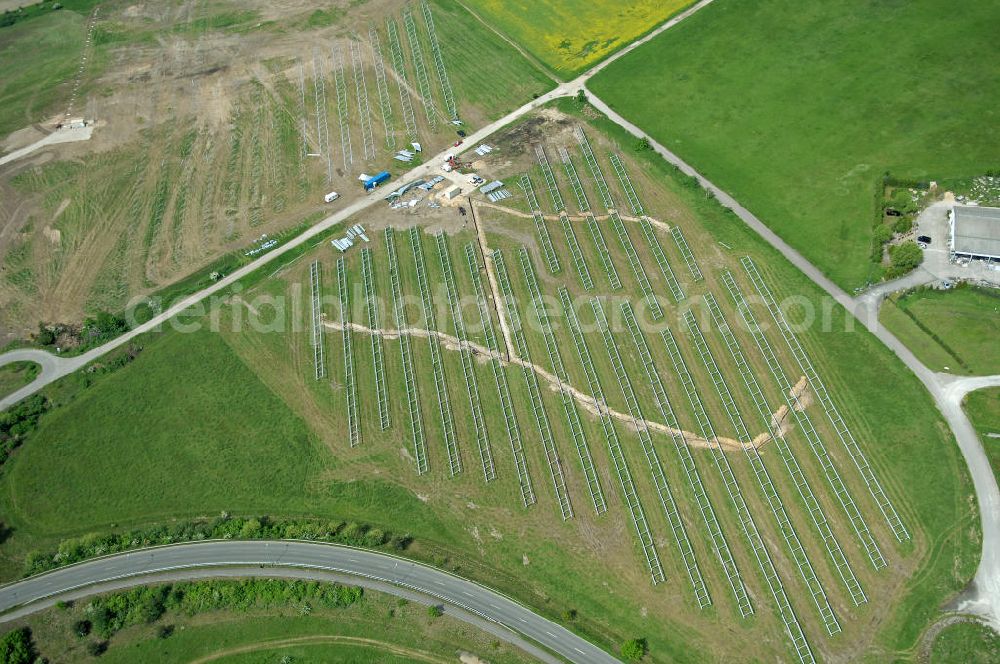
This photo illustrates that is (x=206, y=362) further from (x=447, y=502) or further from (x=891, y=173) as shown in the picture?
(x=891, y=173)

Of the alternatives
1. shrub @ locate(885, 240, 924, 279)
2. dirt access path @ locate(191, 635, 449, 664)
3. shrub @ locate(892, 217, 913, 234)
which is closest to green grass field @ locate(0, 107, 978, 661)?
dirt access path @ locate(191, 635, 449, 664)

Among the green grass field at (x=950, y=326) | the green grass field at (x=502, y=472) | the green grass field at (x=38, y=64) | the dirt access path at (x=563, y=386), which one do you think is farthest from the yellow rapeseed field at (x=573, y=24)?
the green grass field at (x=38, y=64)

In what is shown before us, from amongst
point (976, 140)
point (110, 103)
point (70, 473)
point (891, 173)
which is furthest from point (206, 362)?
point (976, 140)

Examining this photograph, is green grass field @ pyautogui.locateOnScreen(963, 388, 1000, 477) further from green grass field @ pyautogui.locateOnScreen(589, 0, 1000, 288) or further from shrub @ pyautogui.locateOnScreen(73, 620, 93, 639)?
shrub @ pyautogui.locateOnScreen(73, 620, 93, 639)

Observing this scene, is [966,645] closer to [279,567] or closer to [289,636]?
[289,636]

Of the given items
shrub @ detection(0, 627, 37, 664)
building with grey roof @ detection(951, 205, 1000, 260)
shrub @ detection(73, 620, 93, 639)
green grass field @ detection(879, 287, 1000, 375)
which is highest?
building with grey roof @ detection(951, 205, 1000, 260)

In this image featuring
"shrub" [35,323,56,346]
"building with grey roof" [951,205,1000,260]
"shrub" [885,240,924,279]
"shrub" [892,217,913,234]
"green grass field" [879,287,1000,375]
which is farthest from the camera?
"shrub" [892,217,913,234]

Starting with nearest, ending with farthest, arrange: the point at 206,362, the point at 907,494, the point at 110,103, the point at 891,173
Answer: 1. the point at 907,494
2. the point at 206,362
3. the point at 891,173
4. the point at 110,103
